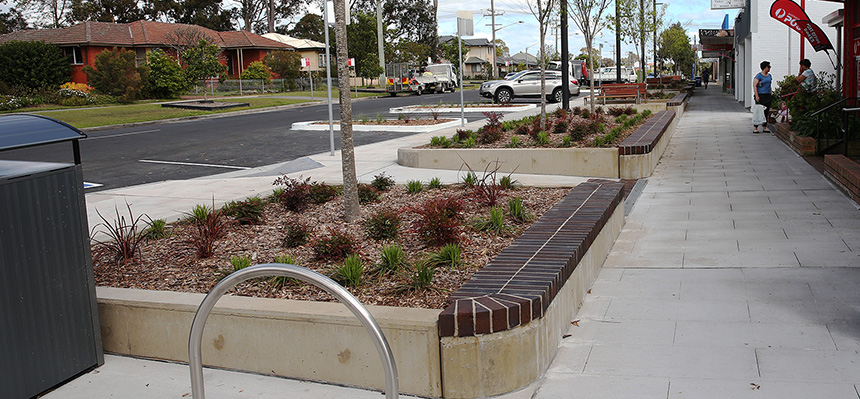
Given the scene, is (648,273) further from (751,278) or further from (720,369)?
(720,369)

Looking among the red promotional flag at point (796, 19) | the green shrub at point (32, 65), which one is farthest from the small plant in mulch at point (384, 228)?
the green shrub at point (32, 65)

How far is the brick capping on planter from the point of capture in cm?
880

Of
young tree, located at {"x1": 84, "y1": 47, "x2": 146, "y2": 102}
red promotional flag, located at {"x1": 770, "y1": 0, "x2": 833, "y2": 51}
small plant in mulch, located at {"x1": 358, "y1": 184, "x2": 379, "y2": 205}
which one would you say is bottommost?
small plant in mulch, located at {"x1": 358, "y1": 184, "x2": 379, "y2": 205}

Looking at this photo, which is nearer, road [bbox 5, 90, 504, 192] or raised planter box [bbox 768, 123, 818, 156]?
raised planter box [bbox 768, 123, 818, 156]

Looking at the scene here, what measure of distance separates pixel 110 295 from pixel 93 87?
43406 millimetres

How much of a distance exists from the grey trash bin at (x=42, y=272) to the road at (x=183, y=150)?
8.71m

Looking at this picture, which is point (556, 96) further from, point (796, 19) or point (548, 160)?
point (548, 160)

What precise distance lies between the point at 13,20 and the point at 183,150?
70219 millimetres

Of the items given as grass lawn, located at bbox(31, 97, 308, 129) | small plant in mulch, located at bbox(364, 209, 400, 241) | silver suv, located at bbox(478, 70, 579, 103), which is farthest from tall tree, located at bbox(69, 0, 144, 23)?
small plant in mulch, located at bbox(364, 209, 400, 241)

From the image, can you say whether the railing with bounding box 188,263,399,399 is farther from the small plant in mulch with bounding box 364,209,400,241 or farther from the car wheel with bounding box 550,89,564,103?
the car wheel with bounding box 550,89,564,103

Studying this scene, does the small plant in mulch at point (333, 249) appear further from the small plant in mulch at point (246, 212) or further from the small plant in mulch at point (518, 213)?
the small plant in mulch at point (518, 213)

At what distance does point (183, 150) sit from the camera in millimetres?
18344

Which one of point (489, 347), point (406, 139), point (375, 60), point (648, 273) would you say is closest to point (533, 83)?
point (406, 139)

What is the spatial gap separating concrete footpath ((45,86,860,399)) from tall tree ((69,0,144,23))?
68.6 meters
